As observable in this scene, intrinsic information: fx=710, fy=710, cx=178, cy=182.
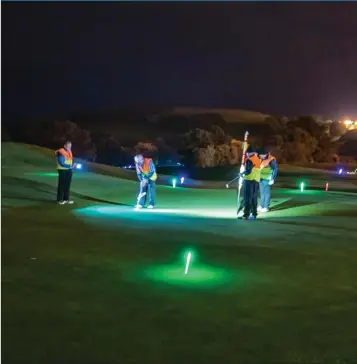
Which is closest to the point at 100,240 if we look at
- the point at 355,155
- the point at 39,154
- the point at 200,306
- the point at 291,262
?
the point at 291,262

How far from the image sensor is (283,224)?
50.2ft

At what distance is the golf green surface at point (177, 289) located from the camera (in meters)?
5.82

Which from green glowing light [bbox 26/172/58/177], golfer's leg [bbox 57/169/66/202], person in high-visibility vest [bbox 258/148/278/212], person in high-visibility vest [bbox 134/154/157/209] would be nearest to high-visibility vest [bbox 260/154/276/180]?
person in high-visibility vest [bbox 258/148/278/212]

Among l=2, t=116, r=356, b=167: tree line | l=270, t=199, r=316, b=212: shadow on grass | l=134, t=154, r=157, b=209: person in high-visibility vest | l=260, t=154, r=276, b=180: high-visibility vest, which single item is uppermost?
l=260, t=154, r=276, b=180: high-visibility vest

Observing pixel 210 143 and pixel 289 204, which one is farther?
pixel 210 143

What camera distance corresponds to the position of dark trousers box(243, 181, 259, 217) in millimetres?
16266

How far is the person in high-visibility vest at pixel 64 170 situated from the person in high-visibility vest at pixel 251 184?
5937mm

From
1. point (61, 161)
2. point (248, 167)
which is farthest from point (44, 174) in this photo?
point (248, 167)

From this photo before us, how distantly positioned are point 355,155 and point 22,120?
3531 centimetres

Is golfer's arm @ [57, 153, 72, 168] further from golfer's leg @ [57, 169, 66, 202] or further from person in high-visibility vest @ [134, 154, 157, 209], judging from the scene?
person in high-visibility vest @ [134, 154, 157, 209]

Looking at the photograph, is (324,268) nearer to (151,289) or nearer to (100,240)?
(151,289)

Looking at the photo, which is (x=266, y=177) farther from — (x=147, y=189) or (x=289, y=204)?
(x=147, y=189)

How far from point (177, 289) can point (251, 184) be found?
27.2 feet

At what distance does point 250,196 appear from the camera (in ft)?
53.5
